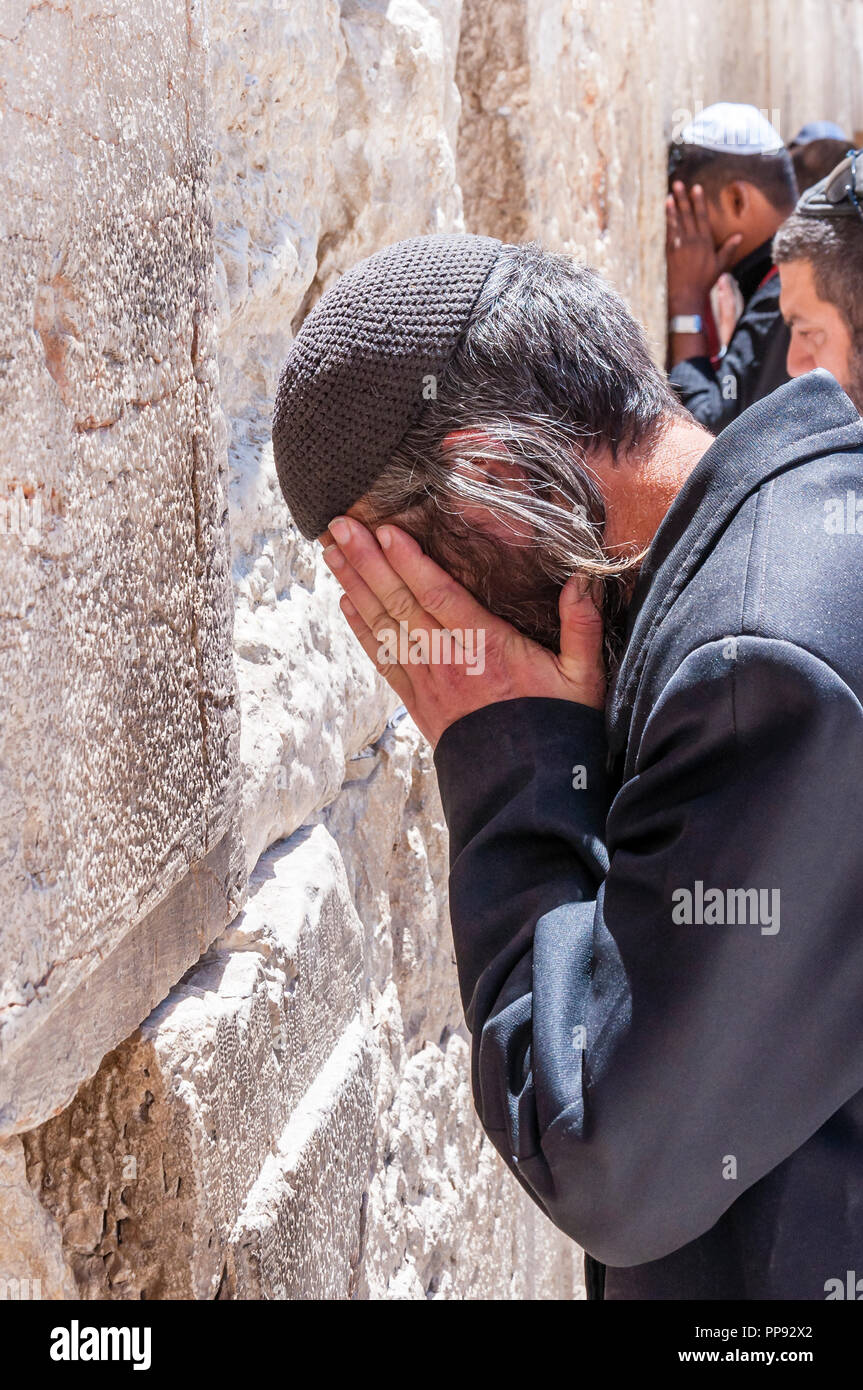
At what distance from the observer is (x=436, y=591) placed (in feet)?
3.67

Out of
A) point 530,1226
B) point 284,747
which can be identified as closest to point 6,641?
point 284,747

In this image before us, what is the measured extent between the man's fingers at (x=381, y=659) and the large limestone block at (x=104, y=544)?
0.39ft

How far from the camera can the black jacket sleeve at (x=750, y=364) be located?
3332 millimetres

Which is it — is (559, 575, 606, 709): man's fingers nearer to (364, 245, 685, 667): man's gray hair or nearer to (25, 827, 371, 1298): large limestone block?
(364, 245, 685, 667): man's gray hair

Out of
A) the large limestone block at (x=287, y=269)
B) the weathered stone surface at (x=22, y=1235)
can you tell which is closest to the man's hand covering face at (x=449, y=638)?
the large limestone block at (x=287, y=269)

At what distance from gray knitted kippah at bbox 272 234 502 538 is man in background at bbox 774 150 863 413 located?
1.16 metres

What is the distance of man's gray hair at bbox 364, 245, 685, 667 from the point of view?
108cm

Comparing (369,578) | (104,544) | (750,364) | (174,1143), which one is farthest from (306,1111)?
(750,364)

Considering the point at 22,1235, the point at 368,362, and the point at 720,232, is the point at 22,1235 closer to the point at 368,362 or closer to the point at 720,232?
the point at 368,362

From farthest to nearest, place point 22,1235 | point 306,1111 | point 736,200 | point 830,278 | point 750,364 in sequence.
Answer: point 736,200
point 750,364
point 830,278
point 306,1111
point 22,1235

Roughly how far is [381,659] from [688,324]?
9.88ft

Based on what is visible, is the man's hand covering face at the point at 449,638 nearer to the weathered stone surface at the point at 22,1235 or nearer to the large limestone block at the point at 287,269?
the large limestone block at the point at 287,269

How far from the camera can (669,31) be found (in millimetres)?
4223

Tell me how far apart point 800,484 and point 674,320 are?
3.20 metres
